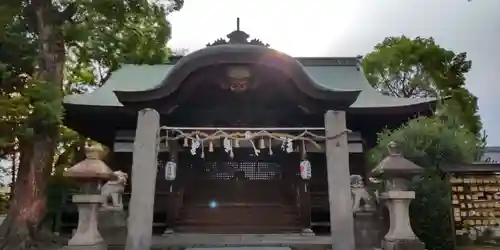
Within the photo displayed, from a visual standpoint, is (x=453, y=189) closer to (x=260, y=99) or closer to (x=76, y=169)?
(x=260, y=99)

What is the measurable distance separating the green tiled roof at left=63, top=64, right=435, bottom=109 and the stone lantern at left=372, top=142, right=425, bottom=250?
2869 millimetres

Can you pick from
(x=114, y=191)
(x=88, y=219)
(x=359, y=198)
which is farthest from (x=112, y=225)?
(x=359, y=198)

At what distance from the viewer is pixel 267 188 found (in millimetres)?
10945

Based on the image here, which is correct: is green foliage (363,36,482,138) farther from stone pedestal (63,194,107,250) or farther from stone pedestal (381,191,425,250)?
stone pedestal (63,194,107,250)

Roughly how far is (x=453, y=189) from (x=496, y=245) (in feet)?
7.24

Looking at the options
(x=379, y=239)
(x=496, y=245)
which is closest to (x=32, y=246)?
(x=379, y=239)

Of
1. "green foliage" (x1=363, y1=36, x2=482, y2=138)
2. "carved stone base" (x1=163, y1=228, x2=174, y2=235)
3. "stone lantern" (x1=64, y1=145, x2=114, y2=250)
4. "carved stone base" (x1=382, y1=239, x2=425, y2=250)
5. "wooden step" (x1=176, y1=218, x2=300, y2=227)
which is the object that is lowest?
"carved stone base" (x1=163, y1=228, x2=174, y2=235)

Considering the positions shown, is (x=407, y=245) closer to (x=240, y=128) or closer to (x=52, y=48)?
(x=240, y=128)

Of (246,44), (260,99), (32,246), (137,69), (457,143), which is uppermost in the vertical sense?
(137,69)

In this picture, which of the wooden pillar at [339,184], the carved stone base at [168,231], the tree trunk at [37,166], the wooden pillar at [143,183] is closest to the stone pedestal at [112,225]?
the wooden pillar at [143,183]

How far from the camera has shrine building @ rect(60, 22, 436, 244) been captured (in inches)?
310

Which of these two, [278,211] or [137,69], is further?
[137,69]

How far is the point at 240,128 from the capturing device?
8086 mm

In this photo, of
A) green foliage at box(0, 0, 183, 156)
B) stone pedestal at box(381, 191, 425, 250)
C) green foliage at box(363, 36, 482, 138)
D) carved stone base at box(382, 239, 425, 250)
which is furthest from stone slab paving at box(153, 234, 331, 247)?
green foliage at box(363, 36, 482, 138)
